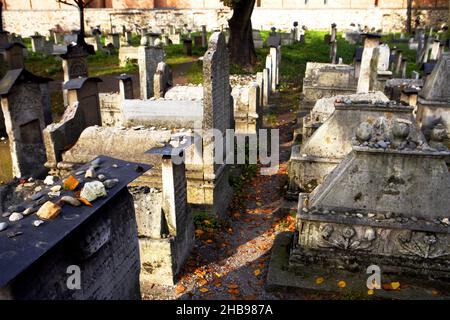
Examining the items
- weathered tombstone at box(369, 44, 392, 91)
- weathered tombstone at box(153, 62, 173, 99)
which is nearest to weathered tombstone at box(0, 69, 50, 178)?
weathered tombstone at box(153, 62, 173, 99)

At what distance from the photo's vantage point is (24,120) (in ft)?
27.5

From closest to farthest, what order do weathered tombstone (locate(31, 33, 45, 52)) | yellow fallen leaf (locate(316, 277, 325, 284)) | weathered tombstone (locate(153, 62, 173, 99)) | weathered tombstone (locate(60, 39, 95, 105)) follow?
yellow fallen leaf (locate(316, 277, 325, 284)) → weathered tombstone (locate(153, 62, 173, 99)) → weathered tombstone (locate(60, 39, 95, 105)) → weathered tombstone (locate(31, 33, 45, 52))

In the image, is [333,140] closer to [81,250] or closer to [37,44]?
[81,250]

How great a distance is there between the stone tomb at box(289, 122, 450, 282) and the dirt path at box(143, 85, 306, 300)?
76 centimetres

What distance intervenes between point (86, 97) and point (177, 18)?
32.7 metres

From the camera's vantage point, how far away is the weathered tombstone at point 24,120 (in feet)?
26.0

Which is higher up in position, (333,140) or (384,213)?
(333,140)

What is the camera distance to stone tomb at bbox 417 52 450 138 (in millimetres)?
9297

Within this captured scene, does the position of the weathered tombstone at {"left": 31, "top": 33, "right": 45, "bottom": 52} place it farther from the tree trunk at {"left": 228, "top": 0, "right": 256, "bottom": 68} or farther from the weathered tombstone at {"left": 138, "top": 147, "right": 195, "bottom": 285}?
the weathered tombstone at {"left": 138, "top": 147, "right": 195, "bottom": 285}

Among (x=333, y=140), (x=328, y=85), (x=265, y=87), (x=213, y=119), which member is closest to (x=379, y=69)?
(x=328, y=85)

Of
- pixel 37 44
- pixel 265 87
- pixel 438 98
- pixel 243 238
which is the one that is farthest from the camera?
pixel 37 44

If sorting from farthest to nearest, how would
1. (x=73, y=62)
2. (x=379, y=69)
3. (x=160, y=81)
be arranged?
1. (x=73, y=62)
2. (x=160, y=81)
3. (x=379, y=69)

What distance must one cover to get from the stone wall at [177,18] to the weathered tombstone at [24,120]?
3160 centimetres

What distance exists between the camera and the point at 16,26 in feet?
129
